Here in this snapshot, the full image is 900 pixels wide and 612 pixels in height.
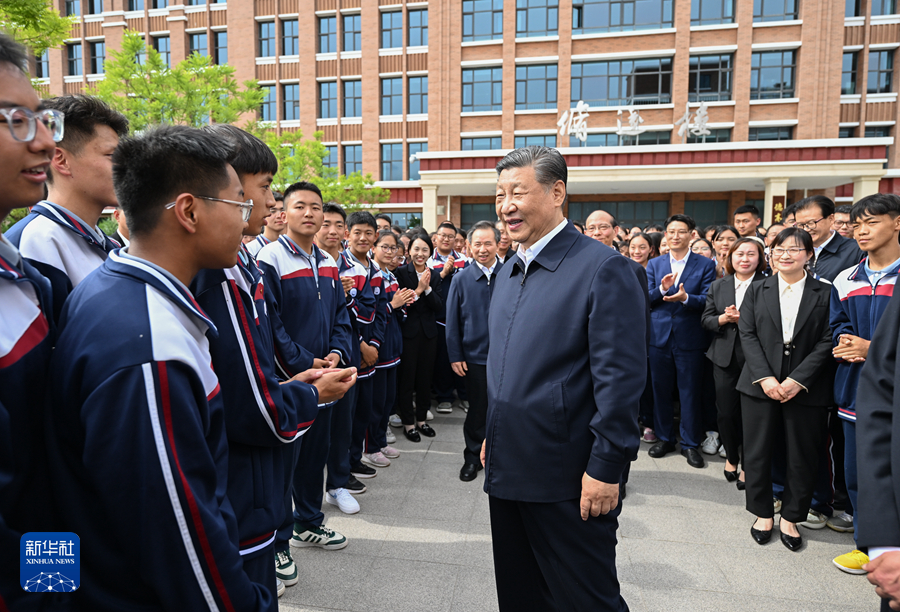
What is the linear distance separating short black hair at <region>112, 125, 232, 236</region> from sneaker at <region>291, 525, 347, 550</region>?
7.94ft

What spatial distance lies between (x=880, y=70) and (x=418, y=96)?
67.7 ft

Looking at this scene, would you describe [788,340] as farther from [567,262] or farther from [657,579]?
[567,262]

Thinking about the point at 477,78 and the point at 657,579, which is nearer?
the point at 657,579

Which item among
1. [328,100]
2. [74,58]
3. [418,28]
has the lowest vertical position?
[328,100]

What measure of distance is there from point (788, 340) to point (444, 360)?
377 cm

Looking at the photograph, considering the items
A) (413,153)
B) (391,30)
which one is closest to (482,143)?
(413,153)

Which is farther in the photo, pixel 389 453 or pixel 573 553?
pixel 389 453

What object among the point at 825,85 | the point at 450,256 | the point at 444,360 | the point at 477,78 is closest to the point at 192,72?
the point at 450,256

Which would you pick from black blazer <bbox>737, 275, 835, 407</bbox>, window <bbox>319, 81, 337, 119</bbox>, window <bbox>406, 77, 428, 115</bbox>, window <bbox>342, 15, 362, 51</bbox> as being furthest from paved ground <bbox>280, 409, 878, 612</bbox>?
window <bbox>342, 15, 362, 51</bbox>

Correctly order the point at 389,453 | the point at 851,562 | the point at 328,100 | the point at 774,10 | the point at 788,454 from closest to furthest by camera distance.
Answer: the point at 851,562 < the point at 788,454 < the point at 389,453 < the point at 774,10 < the point at 328,100

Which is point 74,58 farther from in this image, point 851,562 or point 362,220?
point 851,562

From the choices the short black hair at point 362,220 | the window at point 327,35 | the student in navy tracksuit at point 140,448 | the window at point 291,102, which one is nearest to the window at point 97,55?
the window at point 291,102

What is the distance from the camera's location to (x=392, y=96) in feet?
83.4

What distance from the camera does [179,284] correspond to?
3.93ft
